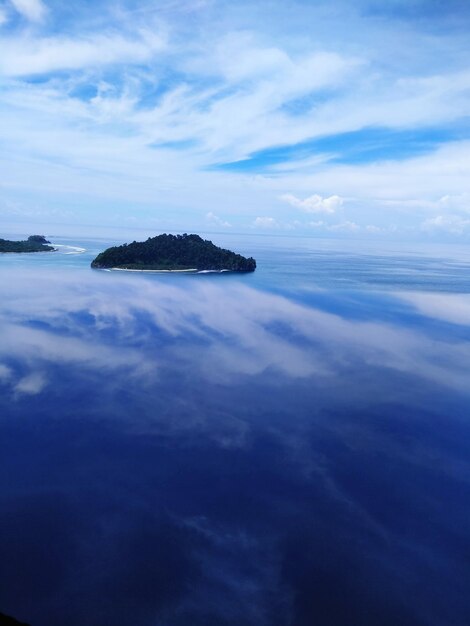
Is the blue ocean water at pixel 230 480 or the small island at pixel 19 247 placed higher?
the small island at pixel 19 247

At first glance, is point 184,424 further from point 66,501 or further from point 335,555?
point 335,555

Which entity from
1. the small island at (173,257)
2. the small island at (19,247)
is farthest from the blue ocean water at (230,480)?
the small island at (19,247)

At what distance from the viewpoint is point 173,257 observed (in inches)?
2822

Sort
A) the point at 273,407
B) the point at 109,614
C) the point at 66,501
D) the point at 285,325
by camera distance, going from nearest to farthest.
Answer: the point at 109,614
the point at 66,501
the point at 273,407
the point at 285,325

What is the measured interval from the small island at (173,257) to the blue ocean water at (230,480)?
3705cm

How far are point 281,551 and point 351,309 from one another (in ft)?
111

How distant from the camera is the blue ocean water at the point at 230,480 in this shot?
31.8 feet

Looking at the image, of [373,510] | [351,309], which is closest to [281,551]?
[373,510]

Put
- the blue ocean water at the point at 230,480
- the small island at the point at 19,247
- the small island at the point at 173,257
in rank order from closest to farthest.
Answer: the blue ocean water at the point at 230,480 < the small island at the point at 173,257 < the small island at the point at 19,247

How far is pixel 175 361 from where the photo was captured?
81.1ft

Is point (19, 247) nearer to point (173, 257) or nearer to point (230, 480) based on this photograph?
point (173, 257)

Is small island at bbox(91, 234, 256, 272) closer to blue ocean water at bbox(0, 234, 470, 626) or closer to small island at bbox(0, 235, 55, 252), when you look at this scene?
small island at bbox(0, 235, 55, 252)

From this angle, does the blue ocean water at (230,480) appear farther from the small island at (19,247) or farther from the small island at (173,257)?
the small island at (19,247)

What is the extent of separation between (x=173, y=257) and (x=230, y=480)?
6077cm
